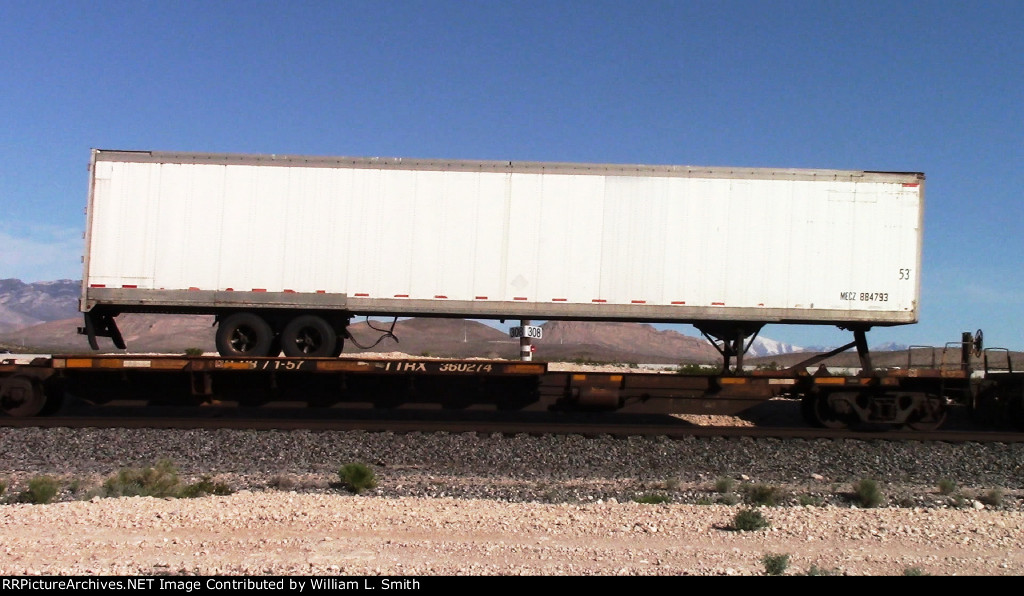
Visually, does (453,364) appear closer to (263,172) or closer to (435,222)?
(435,222)

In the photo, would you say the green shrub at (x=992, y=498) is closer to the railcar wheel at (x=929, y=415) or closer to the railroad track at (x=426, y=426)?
the railroad track at (x=426, y=426)

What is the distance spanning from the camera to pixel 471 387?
1283cm

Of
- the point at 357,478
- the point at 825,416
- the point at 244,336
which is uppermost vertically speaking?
the point at 244,336

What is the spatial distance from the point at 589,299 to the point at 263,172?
216 inches

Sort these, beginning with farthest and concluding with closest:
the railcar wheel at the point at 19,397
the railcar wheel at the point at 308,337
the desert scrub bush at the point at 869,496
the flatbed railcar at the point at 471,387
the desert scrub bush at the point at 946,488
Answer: the railcar wheel at the point at 308,337 < the railcar wheel at the point at 19,397 < the flatbed railcar at the point at 471,387 < the desert scrub bush at the point at 946,488 < the desert scrub bush at the point at 869,496

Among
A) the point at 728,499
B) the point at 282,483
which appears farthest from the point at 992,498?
the point at 282,483

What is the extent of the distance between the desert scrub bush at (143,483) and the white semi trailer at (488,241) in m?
3.94

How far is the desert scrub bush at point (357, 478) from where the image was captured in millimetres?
8953

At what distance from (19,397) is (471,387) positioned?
699 centimetres

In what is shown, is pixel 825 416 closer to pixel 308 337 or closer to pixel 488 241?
pixel 488 241

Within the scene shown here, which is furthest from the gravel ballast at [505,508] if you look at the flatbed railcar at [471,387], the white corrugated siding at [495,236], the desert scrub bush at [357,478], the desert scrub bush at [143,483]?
the white corrugated siding at [495,236]

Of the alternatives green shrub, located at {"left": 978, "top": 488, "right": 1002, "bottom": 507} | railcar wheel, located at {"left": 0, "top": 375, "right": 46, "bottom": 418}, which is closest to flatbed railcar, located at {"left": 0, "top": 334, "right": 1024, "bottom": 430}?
railcar wheel, located at {"left": 0, "top": 375, "right": 46, "bottom": 418}
